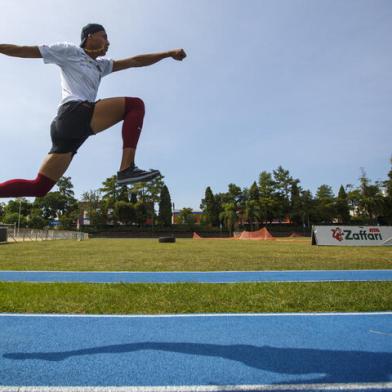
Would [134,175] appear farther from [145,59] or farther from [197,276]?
[197,276]

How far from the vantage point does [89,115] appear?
328 centimetres

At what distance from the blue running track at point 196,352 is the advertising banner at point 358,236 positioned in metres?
21.1

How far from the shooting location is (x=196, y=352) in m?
3.65

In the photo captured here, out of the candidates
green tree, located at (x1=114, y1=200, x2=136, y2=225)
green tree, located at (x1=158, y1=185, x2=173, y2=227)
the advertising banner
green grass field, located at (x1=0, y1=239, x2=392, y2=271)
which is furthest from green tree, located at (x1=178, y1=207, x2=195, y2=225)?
green grass field, located at (x1=0, y1=239, x2=392, y2=271)

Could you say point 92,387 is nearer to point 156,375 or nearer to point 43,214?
point 156,375

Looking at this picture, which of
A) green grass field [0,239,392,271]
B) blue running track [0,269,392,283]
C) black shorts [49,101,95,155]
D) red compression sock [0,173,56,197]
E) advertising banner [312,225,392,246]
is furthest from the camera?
advertising banner [312,225,392,246]

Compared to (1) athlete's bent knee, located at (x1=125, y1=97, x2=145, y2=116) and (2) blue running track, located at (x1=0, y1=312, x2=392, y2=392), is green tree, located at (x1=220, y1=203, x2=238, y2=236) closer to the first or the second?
(2) blue running track, located at (x1=0, y1=312, x2=392, y2=392)

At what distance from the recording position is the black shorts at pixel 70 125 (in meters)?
3.25

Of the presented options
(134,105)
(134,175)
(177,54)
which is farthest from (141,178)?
(177,54)

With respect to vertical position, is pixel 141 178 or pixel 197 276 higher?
pixel 141 178

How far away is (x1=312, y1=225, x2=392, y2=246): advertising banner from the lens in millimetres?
24234

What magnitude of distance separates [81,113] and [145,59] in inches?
41.9

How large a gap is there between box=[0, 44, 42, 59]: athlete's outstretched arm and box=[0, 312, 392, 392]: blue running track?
3.09 metres

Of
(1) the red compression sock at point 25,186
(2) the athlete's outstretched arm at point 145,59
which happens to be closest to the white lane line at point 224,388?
(1) the red compression sock at point 25,186
